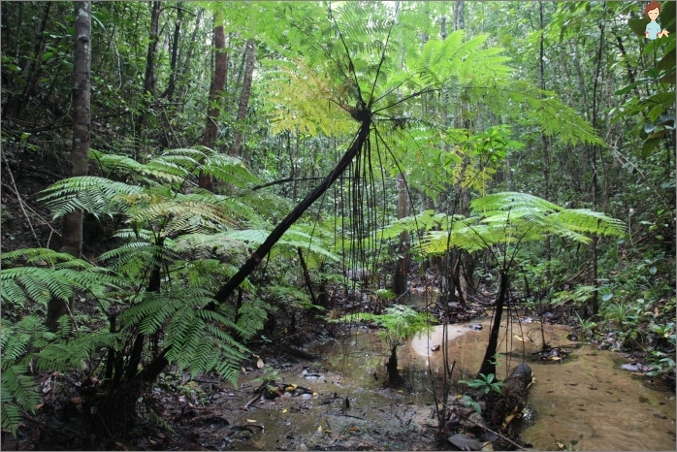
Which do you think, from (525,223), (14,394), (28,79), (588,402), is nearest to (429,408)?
(588,402)

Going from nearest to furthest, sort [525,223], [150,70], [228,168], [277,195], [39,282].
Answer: [39,282], [228,168], [525,223], [277,195], [150,70]

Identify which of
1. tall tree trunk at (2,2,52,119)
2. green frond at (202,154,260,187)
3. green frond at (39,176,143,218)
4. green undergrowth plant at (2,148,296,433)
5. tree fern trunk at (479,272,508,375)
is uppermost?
tall tree trunk at (2,2,52,119)

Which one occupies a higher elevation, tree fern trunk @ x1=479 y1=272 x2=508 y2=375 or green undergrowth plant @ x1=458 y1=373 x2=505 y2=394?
tree fern trunk @ x1=479 y1=272 x2=508 y2=375

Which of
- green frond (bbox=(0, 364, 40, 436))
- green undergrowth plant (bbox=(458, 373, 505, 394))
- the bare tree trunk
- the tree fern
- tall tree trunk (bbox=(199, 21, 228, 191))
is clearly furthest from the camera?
the bare tree trunk

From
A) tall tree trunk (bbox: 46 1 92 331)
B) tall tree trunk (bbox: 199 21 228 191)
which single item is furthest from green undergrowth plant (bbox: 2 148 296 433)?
tall tree trunk (bbox: 199 21 228 191)

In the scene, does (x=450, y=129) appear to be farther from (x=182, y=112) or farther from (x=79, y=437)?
(x=182, y=112)

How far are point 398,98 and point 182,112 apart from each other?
6959mm

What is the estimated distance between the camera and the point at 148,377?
241 centimetres

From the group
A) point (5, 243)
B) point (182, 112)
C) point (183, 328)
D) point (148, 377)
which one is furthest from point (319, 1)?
point (182, 112)

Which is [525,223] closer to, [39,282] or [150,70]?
[39,282]

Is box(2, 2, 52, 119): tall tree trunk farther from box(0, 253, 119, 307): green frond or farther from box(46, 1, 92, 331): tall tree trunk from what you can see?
box(0, 253, 119, 307): green frond

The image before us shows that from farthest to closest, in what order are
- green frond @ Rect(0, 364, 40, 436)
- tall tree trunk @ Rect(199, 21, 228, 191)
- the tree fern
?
tall tree trunk @ Rect(199, 21, 228, 191)
the tree fern
green frond @ Rect(0, 364, 40, 436)

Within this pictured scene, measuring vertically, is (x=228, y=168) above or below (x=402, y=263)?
above

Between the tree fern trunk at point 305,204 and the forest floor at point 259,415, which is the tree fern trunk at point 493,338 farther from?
the tree fern trunk at point 305,204
